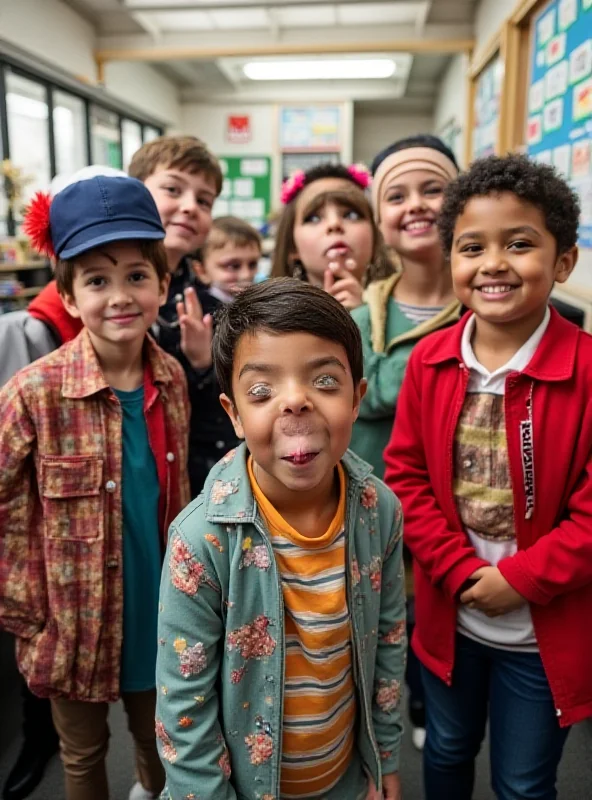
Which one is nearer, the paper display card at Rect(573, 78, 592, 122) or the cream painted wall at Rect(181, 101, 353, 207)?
the paper display card at Rect(573, 78, 592, 122)

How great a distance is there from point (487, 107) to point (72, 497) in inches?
170

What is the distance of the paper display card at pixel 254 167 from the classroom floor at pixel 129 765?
7.97 m

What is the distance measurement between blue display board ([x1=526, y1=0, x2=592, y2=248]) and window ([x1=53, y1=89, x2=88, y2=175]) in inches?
173

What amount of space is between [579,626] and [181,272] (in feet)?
4.29

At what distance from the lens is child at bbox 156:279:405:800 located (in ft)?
2.86

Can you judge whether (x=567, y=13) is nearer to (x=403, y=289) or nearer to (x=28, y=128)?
(x=403, y=289)

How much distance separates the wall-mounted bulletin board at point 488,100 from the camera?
373cm

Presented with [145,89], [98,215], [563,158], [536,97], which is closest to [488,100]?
[536,97]

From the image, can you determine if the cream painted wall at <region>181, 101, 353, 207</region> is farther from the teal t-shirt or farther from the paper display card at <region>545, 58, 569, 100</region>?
the teal t-shirt

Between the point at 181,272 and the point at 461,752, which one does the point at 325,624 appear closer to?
the point at 461,752

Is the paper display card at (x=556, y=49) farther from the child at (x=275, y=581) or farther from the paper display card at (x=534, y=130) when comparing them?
the child at (x=275, y=581)

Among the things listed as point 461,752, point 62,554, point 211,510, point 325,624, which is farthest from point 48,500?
point 461,752

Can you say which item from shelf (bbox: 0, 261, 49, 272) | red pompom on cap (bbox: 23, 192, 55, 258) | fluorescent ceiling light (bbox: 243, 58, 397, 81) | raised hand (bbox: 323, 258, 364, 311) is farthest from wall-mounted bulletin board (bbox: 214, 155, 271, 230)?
red pompom on cap (bbox: 23, 192, 55, 258)

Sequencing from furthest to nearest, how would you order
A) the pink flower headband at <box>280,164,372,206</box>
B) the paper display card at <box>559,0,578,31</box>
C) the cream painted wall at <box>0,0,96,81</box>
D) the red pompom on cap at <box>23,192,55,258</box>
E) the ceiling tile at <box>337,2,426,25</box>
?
the ceiling tile at <box>337,2,426,25</box> < the cream painted wall at <box>0,0,96,81</box> < the paper display card at <box>559,0,578,31</box> < the pink flower headband at <box>280,164,372,206</box> < the red pompom on cap at <box>23,192,55,258</box>
